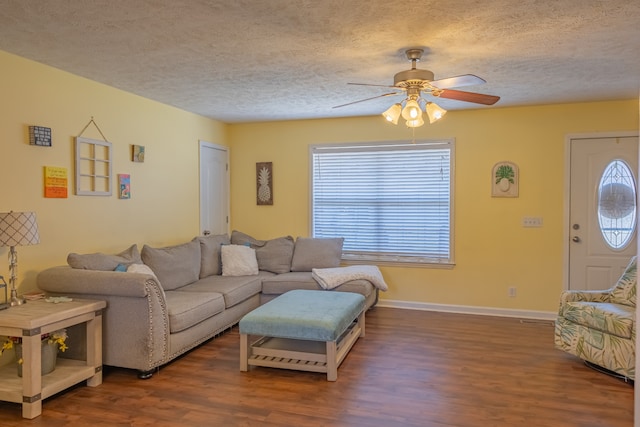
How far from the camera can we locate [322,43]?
292cm

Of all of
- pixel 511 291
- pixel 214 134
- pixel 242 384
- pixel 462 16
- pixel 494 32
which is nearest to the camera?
pixel 462 16

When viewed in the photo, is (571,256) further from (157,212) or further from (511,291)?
(157,212)

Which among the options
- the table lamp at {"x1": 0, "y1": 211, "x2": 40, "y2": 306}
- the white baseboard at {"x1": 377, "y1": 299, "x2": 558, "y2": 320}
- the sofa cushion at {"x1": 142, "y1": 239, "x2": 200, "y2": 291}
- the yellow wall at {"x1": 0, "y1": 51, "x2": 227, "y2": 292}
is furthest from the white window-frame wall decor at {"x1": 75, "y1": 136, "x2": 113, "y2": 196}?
the white baseboard at {"x1": 377, "y1": 299, "x2": 558, "y2": 320}

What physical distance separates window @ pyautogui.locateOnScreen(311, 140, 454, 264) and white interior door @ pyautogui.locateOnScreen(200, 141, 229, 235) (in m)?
1.21

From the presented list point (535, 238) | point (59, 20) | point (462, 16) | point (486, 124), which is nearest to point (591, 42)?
point (462, 16)

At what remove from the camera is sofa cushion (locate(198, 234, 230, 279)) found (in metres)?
4.87

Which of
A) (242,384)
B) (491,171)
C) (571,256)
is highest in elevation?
(491,171)

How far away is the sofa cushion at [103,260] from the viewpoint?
3.36m

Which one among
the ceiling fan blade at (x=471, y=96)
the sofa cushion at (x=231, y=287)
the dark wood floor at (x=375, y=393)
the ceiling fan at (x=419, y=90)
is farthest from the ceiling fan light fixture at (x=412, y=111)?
the sofa cushion at (x=231, y=287)

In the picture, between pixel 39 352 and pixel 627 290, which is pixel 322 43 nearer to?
pixel 39 352

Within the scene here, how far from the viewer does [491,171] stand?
5.03 metres

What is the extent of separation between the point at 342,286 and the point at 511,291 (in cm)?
198

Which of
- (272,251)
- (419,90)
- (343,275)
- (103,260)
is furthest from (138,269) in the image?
(419,90)

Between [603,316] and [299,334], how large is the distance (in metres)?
2.28
